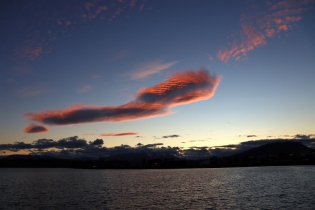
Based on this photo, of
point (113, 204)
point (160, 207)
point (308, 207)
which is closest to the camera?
point (308, 207)

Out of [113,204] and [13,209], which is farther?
[113,204]

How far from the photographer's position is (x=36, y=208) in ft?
190

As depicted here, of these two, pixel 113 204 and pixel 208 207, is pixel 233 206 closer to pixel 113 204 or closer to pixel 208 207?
pixel 208 207

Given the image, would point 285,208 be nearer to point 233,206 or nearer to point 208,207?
point 233,206

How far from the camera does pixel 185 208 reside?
184ft

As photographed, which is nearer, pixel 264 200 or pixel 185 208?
pixel 185 208

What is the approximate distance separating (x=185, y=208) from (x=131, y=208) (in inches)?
445

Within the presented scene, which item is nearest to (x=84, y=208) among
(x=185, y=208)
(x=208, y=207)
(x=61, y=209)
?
(x=61, y=209)

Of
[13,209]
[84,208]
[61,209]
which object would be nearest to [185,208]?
[84,208]

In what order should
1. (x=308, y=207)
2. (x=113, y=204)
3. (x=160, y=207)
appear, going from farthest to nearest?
1. (x=113, y=204)
2. (x=160, y=207)
3. (x=308, y=207)

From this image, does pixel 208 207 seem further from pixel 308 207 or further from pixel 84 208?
pixel 84 208

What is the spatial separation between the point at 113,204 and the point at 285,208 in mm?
36558

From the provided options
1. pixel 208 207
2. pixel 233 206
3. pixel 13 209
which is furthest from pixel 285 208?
pixel 13 209

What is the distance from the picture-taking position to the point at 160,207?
57.5 m
